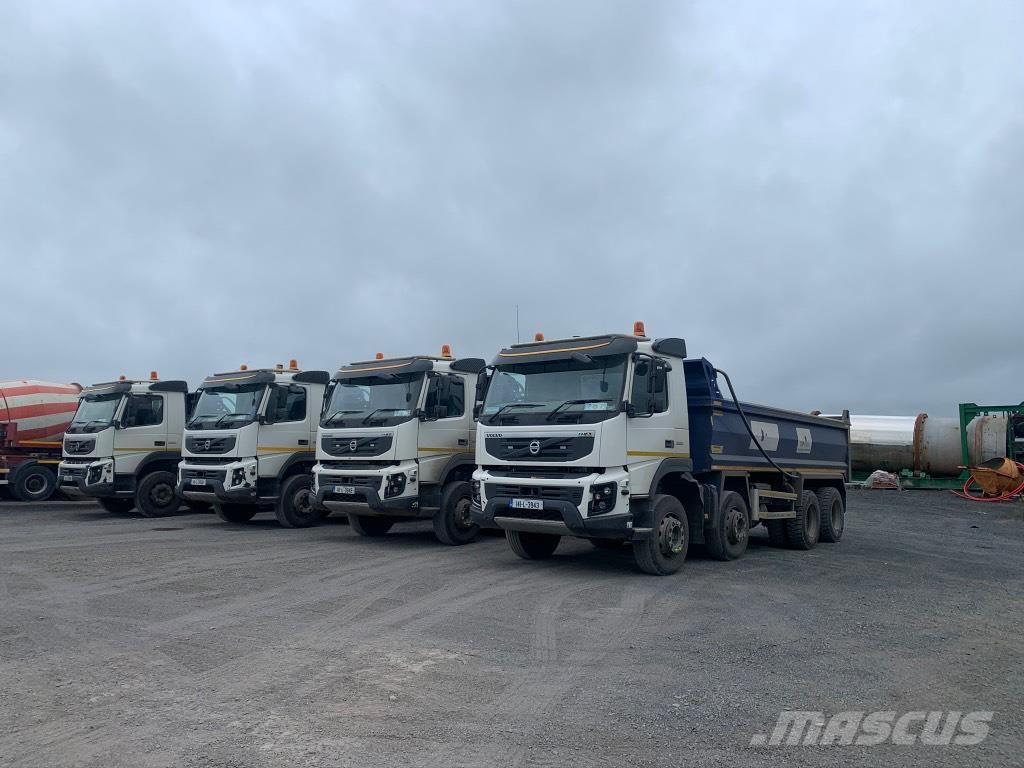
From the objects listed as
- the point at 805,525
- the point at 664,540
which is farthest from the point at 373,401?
the point at 805,525

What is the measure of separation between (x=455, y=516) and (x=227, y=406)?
5477 mm

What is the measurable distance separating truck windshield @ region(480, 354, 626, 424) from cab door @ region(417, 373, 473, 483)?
7.00ft

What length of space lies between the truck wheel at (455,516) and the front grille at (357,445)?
1175mm

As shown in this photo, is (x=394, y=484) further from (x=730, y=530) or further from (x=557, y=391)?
(x=730, y=530)

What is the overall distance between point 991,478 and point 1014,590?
16580mm

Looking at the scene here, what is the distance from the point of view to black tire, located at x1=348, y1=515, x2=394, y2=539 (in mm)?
14219

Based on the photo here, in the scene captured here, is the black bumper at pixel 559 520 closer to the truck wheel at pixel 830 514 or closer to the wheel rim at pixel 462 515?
the wheel rim at pixel 462 515

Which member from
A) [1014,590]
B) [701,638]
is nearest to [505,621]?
[701,638]

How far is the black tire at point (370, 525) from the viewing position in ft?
46.6

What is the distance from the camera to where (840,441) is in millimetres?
15453

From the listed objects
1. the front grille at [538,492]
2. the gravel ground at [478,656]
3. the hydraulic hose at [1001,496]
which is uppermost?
the hydraulic hose at [1001,496]

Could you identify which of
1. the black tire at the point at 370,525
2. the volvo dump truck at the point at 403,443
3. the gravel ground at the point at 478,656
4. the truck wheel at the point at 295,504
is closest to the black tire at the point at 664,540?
the gravel ground at the point at 478,656

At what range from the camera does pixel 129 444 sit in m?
17.6

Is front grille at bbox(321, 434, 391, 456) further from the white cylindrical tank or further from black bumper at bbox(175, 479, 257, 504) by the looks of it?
the white cylindrical tank
